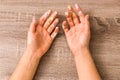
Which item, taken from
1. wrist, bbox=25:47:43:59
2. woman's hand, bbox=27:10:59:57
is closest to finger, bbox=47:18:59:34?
woman's hand, bbox=27:10:59:57

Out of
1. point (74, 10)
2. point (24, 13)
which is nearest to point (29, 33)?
point (24, 13)

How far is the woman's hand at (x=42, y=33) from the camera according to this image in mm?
1011

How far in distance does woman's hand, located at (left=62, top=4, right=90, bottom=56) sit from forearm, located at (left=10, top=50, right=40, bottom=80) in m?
0.17

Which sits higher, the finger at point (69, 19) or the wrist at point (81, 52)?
the finger at point (69, 19)

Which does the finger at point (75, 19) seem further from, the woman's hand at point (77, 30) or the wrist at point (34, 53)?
the wrist at point (34, 53)

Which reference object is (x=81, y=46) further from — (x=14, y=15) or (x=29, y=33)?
(x=14, y=15)

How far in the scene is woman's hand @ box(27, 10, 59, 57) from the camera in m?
1.01

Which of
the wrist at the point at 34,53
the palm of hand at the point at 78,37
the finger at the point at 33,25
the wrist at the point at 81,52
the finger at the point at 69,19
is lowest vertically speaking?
the wrist at the point at 34,53

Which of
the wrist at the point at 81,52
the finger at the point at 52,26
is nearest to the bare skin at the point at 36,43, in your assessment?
the finger at the point at 52,26

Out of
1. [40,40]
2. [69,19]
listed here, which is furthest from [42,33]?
[69,19]

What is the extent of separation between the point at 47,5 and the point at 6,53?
29 centimetres

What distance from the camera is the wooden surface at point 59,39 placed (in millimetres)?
1020

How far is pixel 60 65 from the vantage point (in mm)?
1027

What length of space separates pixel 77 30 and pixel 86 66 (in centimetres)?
17
